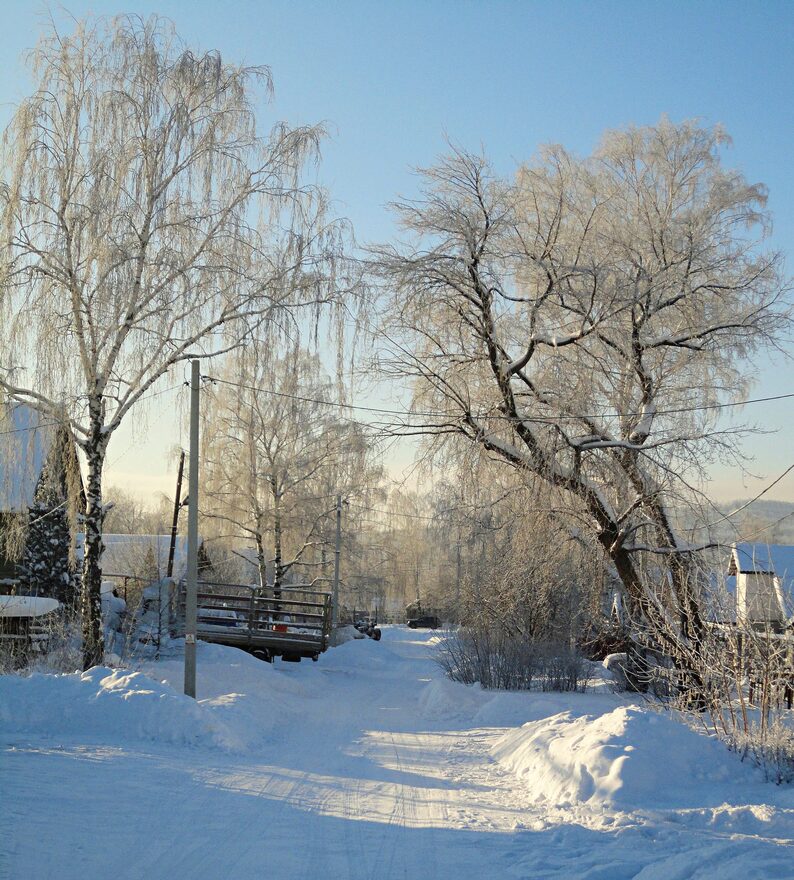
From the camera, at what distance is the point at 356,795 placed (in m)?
8.83

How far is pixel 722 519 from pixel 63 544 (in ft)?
64.0

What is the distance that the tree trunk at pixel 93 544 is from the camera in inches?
590

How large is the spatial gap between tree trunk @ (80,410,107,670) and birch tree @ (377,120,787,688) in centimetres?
533

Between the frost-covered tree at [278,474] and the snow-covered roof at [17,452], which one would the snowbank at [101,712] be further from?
the frost-covered tree at [278,474]

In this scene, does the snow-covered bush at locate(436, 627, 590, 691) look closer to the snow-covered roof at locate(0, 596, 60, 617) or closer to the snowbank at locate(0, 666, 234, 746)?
the snowbank at locate(0, 666, 234, 746)

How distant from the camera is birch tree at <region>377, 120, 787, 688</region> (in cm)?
1526

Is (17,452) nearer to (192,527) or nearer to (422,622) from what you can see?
(192,527)

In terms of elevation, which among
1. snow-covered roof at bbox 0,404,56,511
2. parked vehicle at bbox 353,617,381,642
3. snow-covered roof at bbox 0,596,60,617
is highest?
snow-covered roof at bbox 0,404,56,511

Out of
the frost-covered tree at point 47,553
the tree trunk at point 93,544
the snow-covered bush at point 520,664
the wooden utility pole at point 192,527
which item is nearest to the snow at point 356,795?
the wooden utility pole at point 192,527

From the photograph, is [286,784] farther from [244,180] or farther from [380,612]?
[380,612]

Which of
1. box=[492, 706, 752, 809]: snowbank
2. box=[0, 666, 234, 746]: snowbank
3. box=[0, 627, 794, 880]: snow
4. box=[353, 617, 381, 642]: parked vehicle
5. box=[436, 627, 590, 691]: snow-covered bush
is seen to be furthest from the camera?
box=[353, 617, 381, 642]: parked vehicle

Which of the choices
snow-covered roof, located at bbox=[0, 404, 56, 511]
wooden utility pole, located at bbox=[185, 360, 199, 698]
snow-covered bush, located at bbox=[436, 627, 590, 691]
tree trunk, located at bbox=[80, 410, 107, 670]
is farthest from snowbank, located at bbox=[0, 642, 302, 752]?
snow-covered bush, located at bbox=[436, 627, 590, 691]

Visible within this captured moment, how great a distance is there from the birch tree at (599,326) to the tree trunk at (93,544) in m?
5.33

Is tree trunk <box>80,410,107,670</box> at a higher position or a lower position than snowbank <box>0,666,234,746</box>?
higher
